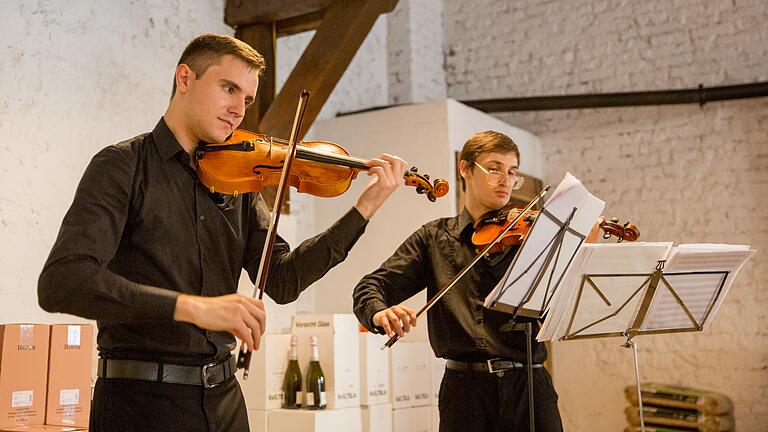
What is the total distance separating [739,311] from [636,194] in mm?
1079

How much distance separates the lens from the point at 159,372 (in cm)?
171

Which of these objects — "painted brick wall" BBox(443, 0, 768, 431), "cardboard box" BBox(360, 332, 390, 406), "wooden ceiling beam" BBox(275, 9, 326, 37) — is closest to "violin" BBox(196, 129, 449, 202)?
"cardboard box" BBox(360, 332, 390, 406)

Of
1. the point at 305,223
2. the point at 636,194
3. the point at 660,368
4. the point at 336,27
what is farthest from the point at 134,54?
the point at 660,368

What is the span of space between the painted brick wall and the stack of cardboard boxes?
390 centimetres

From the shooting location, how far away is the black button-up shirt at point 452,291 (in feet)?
8.74

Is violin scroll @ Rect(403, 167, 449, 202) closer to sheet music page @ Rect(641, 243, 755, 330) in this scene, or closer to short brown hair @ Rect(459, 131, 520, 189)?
short brown hair @ Rect(459, 131, 520, 189)

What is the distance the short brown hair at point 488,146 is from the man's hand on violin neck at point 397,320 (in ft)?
2.52

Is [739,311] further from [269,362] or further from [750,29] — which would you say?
[269,362]

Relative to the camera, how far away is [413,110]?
5.48 meters

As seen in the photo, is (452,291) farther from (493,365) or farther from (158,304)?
(158,304)

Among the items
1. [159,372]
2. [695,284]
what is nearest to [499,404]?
[695,284]

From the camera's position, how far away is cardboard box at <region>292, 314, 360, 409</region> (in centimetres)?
398

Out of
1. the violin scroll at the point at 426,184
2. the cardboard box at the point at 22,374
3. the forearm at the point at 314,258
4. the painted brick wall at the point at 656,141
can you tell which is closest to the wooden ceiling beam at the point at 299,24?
the painted brick wall at the point at 656,141

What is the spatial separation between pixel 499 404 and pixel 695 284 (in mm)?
754
